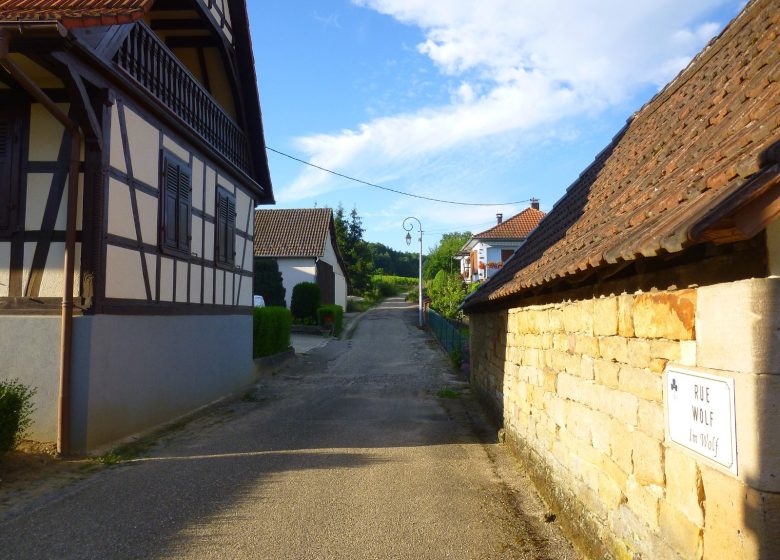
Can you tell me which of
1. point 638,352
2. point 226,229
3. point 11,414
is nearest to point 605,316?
point 638,352

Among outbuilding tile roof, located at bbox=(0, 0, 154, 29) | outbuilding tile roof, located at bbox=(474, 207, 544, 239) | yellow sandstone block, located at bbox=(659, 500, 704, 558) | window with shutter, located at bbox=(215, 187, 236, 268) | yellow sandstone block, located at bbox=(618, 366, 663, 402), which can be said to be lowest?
yellow sandstone block, located at bbox=(659, 500, 704, 558)

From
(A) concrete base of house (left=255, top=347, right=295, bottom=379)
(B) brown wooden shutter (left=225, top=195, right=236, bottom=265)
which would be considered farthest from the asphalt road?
(A) concrete base of house (left=255, top=347, right=295, bottom=379)

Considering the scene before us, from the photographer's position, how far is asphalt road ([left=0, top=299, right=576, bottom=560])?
15.3ft

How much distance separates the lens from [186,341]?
10.4 meters

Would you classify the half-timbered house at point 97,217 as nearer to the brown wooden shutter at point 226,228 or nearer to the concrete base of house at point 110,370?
the concrete base of house at point 110,370

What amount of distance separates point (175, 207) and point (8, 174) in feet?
8.75

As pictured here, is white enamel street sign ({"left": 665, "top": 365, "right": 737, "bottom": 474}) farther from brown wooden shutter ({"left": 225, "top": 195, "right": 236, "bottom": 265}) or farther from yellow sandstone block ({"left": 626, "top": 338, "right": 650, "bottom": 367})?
brown wooden shutter ({"left": 225, "top": 195, "right": 236, "bottom": 265})

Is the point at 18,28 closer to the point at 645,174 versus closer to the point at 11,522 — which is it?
the point at 11,522

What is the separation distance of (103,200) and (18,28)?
6.97ft

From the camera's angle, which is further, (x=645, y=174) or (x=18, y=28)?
(x=18, y=28)

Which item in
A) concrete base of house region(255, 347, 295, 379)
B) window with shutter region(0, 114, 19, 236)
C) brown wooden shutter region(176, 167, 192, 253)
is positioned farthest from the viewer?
concrete base of house region(255, 347, 295, 379)

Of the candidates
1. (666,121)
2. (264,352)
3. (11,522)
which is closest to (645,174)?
(666,121)

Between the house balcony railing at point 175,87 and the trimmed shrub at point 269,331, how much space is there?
4575mm

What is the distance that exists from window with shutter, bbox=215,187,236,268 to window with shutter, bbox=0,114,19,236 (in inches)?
177
